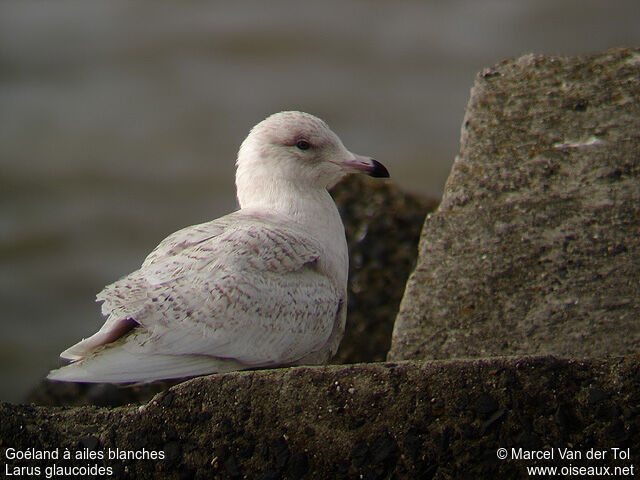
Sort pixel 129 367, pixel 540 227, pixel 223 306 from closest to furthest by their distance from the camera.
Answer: pixel 129 367, pixel 223 306, pixel 540 227

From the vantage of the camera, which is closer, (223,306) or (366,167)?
(223,306)

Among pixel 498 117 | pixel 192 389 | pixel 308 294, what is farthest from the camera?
pixel 498 117

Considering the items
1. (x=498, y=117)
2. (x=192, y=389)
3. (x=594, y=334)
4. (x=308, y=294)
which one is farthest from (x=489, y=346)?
(x=192, y=389)

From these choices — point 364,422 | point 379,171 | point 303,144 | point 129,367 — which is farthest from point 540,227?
point 129,367

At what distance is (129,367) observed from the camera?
532cm

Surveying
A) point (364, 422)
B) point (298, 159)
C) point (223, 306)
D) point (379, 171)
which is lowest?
point (364, 422)

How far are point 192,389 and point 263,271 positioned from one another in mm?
1490

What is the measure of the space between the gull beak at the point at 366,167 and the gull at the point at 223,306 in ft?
1.81

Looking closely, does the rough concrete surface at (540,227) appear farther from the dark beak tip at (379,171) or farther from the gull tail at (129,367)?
the gull tail at (129,367)

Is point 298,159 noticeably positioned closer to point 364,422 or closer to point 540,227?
point 540,227

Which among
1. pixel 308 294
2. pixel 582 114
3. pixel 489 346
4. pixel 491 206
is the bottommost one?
pixel 489 346

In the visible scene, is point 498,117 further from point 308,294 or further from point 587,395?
point 587,395

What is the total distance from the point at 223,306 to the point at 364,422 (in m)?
1.57

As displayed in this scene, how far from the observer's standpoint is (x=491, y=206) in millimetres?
6070
